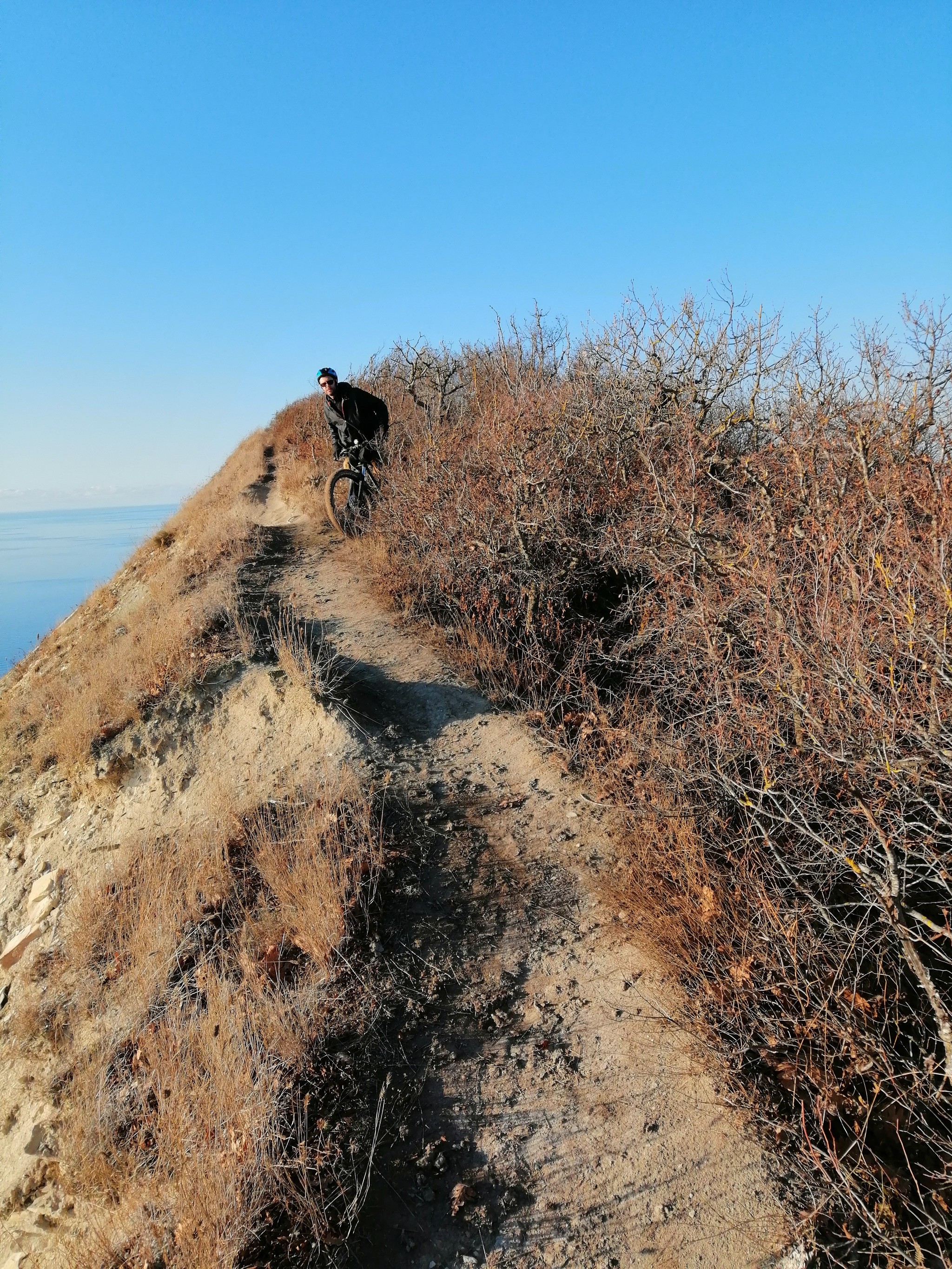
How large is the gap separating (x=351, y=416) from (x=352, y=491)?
0.98m

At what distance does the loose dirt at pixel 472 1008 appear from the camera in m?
2.83

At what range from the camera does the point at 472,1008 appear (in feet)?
12.1

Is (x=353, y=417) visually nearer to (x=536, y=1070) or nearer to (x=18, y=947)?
(x=18, y=947)

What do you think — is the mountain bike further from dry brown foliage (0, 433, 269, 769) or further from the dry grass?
the dry grass

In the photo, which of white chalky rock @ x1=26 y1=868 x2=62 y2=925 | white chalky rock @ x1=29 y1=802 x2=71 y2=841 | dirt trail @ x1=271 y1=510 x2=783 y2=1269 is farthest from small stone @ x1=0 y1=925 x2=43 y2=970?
dirt trail @ x1=271 y1=510 x2=783 y2=1269

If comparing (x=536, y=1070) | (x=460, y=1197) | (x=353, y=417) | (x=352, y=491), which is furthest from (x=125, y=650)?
(x=460, y=1197)

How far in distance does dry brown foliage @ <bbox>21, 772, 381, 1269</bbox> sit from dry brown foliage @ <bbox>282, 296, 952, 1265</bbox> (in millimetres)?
1809

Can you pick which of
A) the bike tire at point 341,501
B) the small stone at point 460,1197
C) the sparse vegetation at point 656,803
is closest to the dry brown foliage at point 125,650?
the sparse vegetation at point 656,803

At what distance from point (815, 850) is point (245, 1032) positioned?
2897mm

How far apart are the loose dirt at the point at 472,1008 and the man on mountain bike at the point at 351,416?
405cm

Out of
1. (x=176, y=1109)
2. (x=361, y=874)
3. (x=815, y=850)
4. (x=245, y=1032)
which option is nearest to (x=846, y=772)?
(x=815, y=850)

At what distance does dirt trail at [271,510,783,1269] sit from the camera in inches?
110

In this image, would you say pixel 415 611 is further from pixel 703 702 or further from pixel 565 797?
pixel 703 702

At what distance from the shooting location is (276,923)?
13.8 feet
